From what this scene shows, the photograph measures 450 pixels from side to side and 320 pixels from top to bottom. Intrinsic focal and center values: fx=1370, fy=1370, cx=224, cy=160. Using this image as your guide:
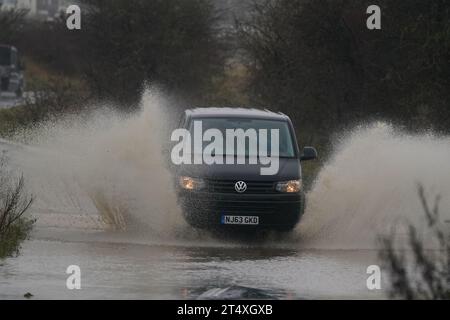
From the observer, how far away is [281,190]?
18.7 metres

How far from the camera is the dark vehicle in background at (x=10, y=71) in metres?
65.9

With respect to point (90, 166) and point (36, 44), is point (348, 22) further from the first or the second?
point (36, 44)

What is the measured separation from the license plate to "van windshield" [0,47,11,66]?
160ft

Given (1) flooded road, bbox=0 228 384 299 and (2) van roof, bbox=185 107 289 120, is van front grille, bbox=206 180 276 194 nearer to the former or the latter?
(1) flooded road, bbox=0 228 384 299

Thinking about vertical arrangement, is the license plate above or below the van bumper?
below

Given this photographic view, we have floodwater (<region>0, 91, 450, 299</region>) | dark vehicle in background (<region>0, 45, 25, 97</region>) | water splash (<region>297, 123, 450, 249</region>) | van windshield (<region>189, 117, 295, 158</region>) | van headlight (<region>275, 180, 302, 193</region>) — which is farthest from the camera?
dark vehicle in background (<region>0, 45, 25, 97</region>)

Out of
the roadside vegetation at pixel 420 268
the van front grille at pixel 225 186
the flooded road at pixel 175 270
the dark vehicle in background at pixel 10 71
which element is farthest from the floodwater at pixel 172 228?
the dark vehicle in background at pixel 10 71

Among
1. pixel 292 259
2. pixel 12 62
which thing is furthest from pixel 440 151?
pixel 12 62

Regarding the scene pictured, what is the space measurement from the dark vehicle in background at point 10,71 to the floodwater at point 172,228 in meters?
39.1

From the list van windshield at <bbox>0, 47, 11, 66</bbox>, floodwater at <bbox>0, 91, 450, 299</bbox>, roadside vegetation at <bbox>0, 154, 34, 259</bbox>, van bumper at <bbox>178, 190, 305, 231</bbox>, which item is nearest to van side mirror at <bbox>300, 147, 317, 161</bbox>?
floodwater at <bbox>0, 91, 450, 299</bbox>

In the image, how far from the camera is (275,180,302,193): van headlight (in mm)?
18750

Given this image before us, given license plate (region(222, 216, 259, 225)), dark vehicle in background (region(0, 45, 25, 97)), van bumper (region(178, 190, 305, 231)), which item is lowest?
license plate (region(222, 216, 259, 225))

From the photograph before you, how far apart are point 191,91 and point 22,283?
1070 inches

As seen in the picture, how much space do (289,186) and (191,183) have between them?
1360mm
